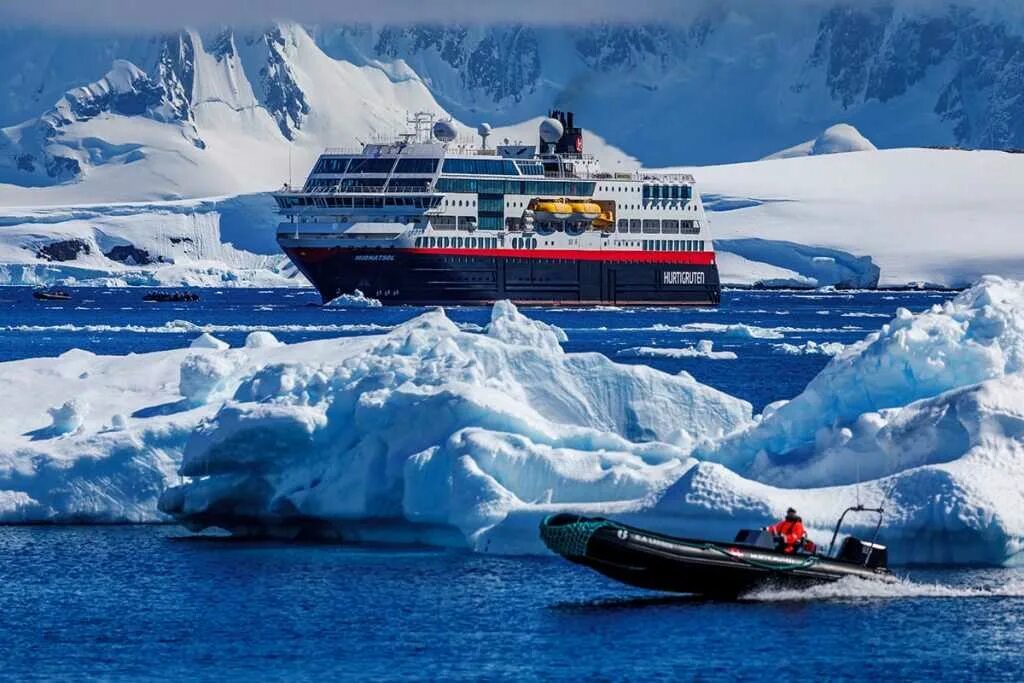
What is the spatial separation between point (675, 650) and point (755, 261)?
448 feet

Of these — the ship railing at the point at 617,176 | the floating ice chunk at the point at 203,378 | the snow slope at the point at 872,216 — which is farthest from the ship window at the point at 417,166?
the floating ice chunk at the point at 203,378

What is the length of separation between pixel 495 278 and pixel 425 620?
83.9m

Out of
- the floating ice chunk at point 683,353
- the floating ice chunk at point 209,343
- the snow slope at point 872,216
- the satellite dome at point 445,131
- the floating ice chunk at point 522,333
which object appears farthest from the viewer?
the snow slope at point 872,216

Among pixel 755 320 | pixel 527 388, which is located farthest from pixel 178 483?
pixel 755 320

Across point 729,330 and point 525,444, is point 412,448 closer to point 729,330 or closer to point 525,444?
point 525,444

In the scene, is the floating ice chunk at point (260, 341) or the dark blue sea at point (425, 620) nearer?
the dark blue sea at point (425, 620)

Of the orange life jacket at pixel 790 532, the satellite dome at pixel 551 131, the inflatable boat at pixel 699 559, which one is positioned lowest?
the inflatable boat at pixel 699 559

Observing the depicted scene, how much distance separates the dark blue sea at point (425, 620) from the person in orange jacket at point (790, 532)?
0.69 metres

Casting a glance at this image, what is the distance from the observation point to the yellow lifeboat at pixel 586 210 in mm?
115688

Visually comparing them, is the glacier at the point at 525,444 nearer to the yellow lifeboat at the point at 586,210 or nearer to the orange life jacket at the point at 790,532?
the orange life jacket at the point at 790,532

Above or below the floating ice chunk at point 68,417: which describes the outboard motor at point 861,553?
below

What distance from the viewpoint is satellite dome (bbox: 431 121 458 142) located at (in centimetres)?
12256

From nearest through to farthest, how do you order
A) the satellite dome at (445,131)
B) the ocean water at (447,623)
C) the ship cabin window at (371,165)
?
the ocean water at (447,623) < the ship cabin window at (371,165) < the satellite dome at (445,131)

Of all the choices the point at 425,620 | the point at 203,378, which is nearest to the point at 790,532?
the point at 425,620
